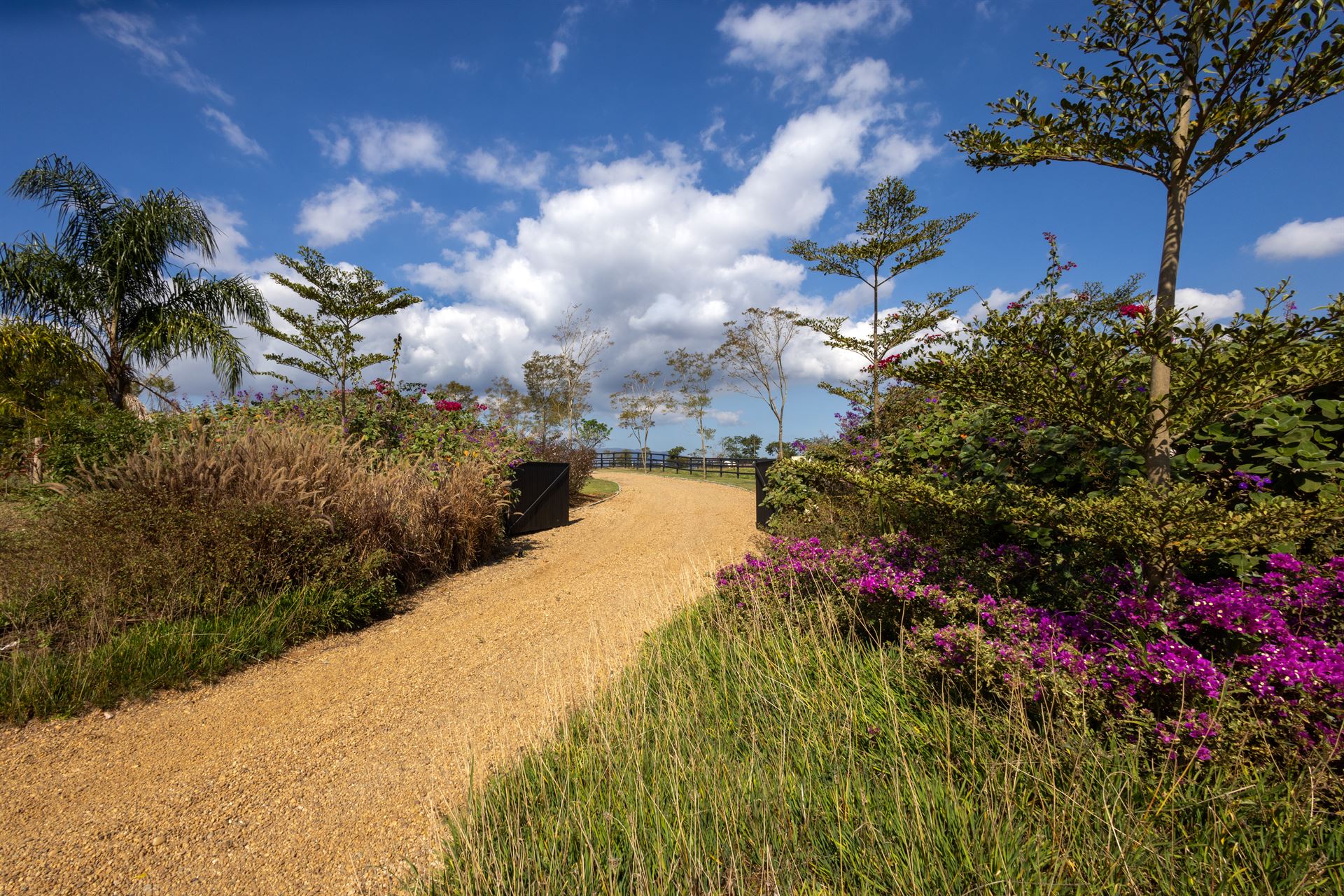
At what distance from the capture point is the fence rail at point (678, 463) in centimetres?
3166

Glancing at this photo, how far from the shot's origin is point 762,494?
1112 cm

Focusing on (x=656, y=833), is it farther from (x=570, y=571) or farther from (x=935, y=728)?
(x=570, y=571)

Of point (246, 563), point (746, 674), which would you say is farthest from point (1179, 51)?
point (246, 563)

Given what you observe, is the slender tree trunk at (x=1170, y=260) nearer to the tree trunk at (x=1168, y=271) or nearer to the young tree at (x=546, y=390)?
the tree trunk at (x=1168, y=271)

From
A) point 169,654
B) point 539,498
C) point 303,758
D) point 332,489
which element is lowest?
point 303,758

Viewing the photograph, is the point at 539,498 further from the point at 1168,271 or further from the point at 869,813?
the point at 1168,271

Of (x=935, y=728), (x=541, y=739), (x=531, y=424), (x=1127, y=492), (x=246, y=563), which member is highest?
(x=531, y=424)

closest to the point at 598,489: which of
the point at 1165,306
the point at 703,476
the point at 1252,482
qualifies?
the point at 703,476

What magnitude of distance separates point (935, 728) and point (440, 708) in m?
3.20

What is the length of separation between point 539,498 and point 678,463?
82.3 feet

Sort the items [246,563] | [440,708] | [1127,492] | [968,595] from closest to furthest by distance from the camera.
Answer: [1127,492] < [968,595] < [440,708] < [246,563]

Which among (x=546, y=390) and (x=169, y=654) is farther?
(x=546, y=390)

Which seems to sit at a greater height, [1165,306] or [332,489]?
[1165,306]

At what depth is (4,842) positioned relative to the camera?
242 cm
